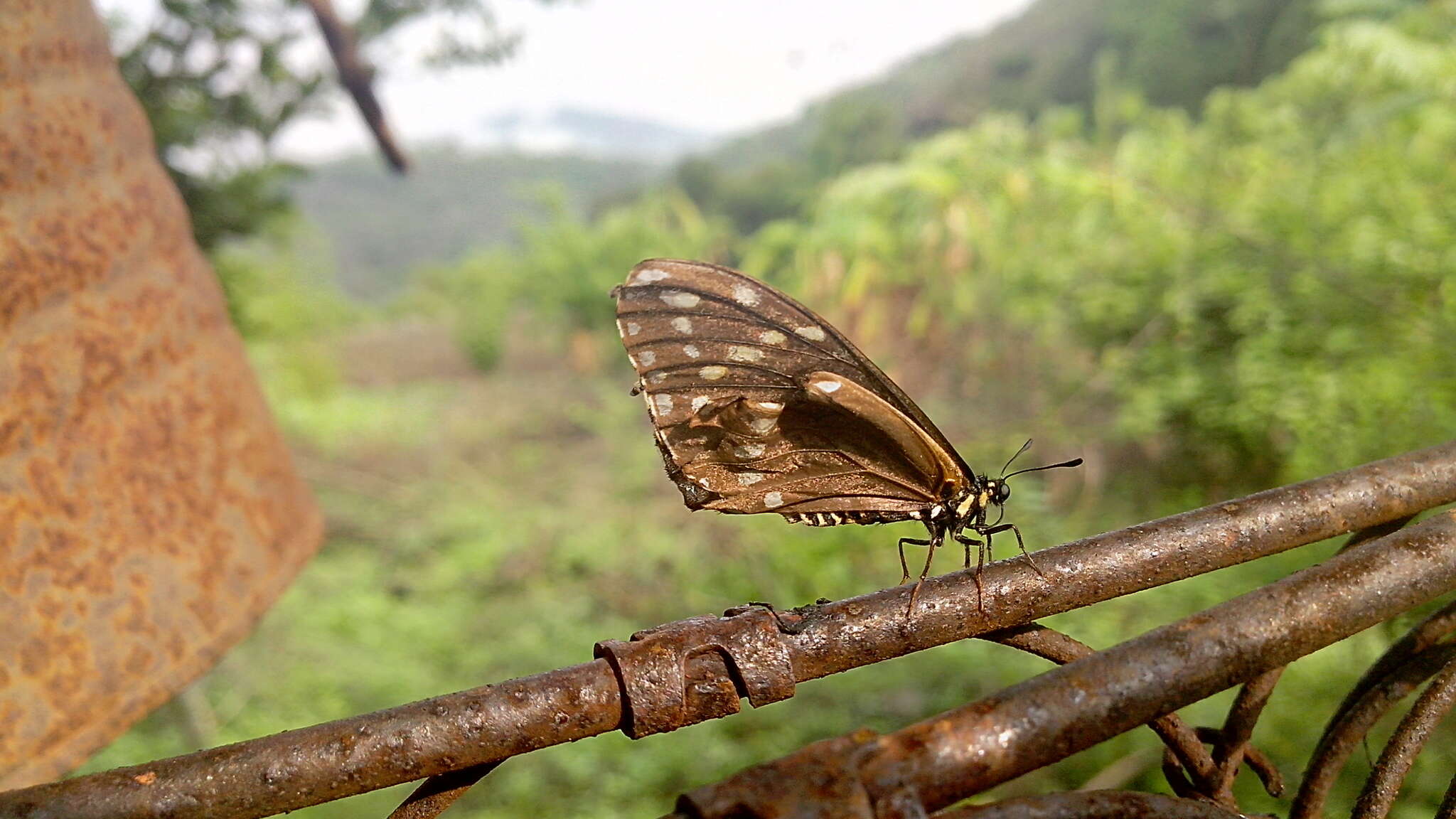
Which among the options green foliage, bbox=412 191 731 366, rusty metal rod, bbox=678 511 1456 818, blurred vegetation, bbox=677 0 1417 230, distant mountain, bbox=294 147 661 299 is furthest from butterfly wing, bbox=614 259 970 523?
distant mountain, bbox=294 147 661 299

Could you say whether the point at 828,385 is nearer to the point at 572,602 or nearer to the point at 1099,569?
the point at 1099,569

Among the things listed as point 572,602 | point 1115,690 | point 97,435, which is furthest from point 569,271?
point 1115,690

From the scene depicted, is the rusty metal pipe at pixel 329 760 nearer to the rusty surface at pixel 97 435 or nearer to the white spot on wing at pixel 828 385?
the white spot on wing at pixel 828 385

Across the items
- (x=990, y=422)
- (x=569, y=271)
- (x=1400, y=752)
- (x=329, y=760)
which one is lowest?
(x=990, y=422)

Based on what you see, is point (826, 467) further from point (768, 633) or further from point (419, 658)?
point (419, 658)

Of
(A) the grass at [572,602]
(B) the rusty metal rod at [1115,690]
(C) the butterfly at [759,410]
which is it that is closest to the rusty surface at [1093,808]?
(B) the rusty metal rod at [1115,690]

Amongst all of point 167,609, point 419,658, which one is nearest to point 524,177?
point 419,658
